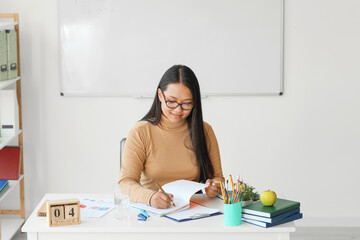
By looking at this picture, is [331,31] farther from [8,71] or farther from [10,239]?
[10,239]

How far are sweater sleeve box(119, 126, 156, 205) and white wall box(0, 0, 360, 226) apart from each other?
4.57 ft

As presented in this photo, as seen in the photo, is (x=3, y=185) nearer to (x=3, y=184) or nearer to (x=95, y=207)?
(x=3, y=184)

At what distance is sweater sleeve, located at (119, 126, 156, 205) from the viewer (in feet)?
7.63

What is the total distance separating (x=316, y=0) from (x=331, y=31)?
0.82 feet

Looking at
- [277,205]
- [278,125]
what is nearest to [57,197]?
[277,205]

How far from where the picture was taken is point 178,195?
2.28 m

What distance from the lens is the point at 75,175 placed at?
13.1 feet

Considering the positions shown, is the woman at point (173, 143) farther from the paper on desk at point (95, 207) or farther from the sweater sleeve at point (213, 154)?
the paper on desk at point (95, 207)

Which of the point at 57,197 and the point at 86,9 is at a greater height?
the point at 86,9

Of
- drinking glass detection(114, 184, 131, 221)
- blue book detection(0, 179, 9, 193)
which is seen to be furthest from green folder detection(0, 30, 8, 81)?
drinking glass detection(114, 184, 131, 221)

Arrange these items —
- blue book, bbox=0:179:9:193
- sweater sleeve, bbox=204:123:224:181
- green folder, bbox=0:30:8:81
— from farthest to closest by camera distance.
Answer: blue book, bbox=0:179:9:193 < green folder, bbox=0:30:8:81 < sweater sleeve, bbox=204:123:224:181

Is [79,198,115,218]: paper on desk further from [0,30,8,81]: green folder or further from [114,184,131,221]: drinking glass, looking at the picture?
Result: [0,30,8,81]: green folder

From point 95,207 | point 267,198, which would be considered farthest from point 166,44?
point 267,198

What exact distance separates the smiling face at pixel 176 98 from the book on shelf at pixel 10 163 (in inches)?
65.9
